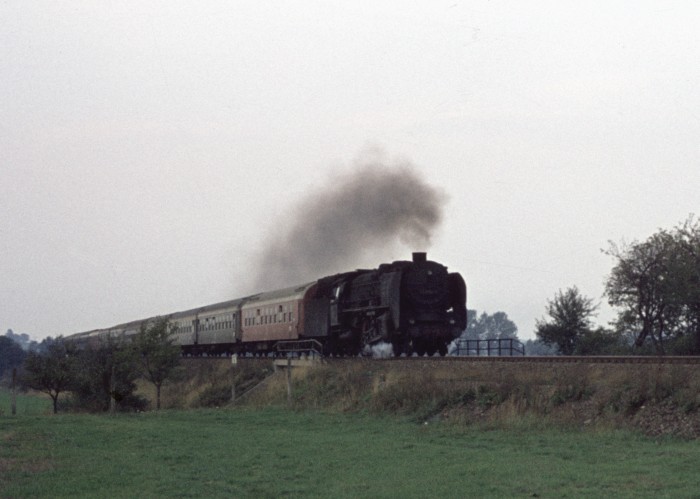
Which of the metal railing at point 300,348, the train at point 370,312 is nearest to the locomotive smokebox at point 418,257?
the train at point 370,312

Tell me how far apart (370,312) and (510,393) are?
50.1 ft

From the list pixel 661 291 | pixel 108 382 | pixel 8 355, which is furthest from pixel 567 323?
pixel 8 355

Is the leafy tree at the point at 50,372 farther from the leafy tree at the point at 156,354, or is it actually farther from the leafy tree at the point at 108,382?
the leafy tree at the point at 156,354

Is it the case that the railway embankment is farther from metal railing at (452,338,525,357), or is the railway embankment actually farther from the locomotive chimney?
the locomotive chimney

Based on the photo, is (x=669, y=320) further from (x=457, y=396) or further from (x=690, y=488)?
(x=690, y=488)

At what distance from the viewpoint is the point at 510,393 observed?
27.9m

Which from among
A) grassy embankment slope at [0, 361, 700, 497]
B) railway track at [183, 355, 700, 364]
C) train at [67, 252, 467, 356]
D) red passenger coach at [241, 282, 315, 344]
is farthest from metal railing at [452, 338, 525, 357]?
red passenger coach at [241, 282, 315, 344]

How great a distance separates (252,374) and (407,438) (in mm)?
26272

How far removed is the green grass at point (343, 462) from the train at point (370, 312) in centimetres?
1190

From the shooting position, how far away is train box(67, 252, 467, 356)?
40.7 meters

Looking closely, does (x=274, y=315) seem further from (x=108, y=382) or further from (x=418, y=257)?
(x=418, y=257)

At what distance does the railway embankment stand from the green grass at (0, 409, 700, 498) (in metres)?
1.02

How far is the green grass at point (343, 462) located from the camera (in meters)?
16.7

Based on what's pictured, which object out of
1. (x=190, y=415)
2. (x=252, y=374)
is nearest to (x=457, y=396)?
(x=190, y=415)
